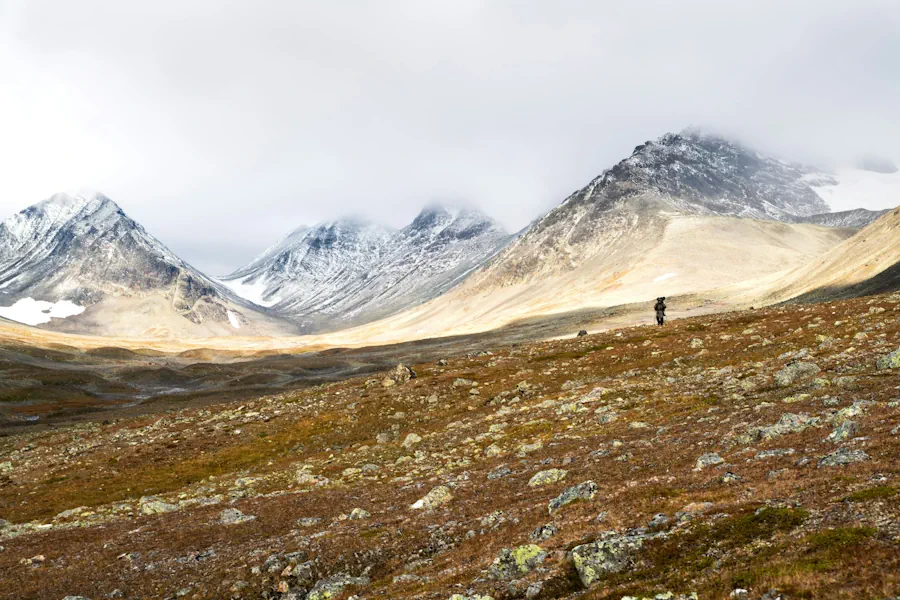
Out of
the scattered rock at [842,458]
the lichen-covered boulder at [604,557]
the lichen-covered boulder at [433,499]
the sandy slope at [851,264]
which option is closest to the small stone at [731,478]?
the scattered rock at [842,458]

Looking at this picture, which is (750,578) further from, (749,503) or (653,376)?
(653,376)

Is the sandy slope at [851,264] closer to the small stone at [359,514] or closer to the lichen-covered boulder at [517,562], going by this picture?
the small stone at [359,514]

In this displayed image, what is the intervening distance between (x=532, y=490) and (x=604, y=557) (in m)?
10.8

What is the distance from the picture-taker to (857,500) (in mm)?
13328

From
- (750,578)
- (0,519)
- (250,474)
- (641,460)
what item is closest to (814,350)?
(641,460)

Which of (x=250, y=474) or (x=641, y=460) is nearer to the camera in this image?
(x=641, y=460)

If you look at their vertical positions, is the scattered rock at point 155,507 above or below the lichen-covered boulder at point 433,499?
Result: below

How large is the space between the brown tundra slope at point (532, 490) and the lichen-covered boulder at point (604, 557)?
6 cm

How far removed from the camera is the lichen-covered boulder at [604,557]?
44.1 feet

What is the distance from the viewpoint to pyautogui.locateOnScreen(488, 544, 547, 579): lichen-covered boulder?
15.3 metres

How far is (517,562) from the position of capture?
1576 centimetres

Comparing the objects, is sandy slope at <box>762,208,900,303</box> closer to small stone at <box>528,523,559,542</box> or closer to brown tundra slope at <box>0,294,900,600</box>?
brown tundra slope at <box>0,294,900,600</box>

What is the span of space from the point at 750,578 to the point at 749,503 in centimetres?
561

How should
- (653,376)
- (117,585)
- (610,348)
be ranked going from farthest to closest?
(610,348), (653,376), (117,585)
